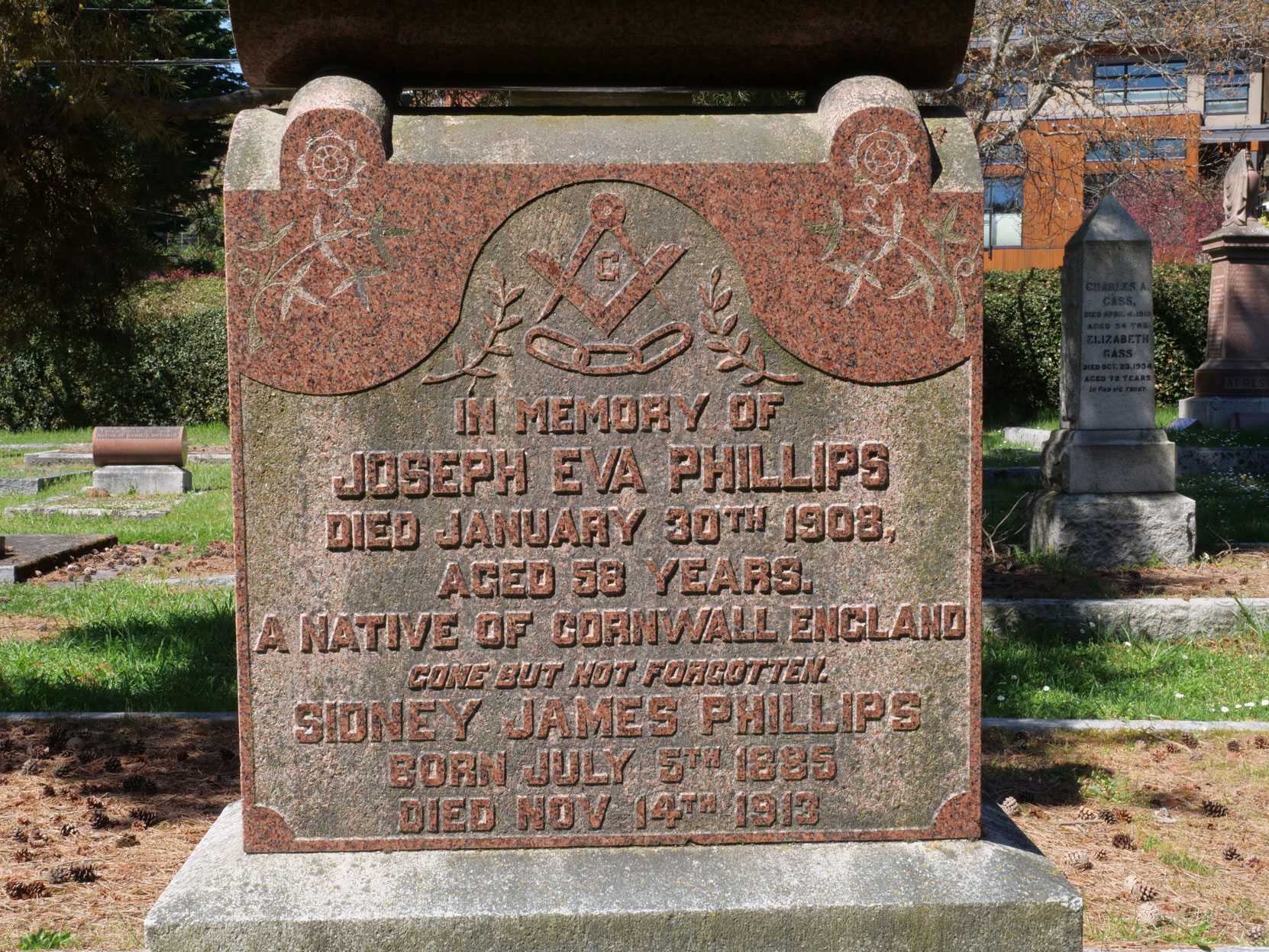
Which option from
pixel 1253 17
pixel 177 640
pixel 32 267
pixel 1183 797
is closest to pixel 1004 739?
pixel 1183 797

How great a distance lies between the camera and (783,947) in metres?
2.23

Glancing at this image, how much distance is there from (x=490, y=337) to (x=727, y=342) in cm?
50

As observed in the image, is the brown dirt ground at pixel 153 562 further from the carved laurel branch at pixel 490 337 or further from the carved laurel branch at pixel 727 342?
the carved laurel branch at pixel 727 342

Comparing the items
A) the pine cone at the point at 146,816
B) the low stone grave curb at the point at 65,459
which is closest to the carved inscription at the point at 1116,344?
the pine cone at the point at 146,816

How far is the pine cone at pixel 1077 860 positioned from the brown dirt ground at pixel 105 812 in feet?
9.42

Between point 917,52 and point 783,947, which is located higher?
point 917,52

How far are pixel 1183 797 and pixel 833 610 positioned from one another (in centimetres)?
258

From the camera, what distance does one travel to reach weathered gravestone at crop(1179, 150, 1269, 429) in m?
16.5

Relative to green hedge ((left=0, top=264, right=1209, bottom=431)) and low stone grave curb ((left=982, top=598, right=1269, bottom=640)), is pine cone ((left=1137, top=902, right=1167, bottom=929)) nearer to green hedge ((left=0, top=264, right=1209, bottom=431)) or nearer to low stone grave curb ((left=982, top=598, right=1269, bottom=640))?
low stone grave curb ((left=982, top=598, right=1269, bottom=640))

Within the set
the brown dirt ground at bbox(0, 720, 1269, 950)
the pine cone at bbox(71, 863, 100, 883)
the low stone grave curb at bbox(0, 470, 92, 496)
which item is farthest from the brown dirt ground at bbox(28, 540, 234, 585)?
the pine cone at bbox(71, 863, 100, 883)

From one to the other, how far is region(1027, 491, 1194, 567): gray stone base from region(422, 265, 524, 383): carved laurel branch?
22.6 feet

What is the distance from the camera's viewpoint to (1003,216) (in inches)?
1324

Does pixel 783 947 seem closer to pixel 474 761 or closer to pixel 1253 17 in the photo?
pixel 474 761

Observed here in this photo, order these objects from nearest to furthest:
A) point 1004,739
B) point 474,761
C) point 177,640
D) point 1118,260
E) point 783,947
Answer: point 783,947, point 474,761, point 1004,739, point 177,640, point 1118,260
